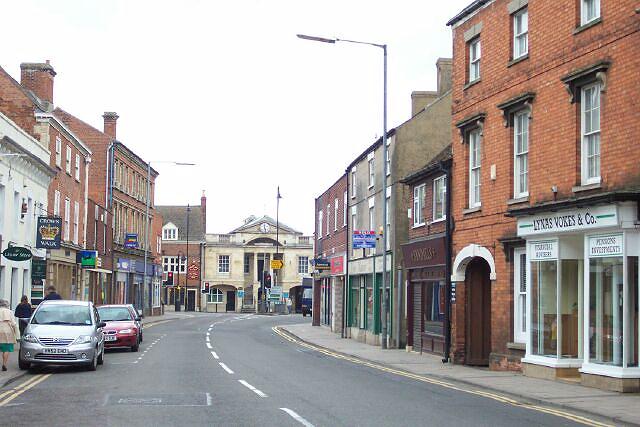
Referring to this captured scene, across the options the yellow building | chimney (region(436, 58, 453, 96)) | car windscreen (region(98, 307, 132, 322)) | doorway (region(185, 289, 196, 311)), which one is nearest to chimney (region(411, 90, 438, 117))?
chimney (region(436, 58, 453, 96))

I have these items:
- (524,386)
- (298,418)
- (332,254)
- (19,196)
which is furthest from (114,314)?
(332,254)

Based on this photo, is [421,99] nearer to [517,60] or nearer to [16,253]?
[517,60]

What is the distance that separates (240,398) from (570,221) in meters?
8.20

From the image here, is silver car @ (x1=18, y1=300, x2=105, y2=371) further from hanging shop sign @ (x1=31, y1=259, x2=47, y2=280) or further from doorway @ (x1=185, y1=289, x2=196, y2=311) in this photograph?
doorway @ (x1=185, y1=289, x2=196, y2=311)

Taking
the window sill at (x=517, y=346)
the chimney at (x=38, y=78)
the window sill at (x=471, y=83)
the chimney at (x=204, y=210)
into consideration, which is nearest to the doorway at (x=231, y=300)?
the chimney at (x=204, y=210)

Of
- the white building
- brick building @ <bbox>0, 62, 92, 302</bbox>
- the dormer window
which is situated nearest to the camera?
the white building

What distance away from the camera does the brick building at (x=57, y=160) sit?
40031 millimetres

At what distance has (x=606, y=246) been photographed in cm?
1808

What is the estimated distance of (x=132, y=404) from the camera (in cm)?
1485

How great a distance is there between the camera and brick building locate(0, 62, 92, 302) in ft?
131

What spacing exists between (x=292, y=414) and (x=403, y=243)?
67.8 ft

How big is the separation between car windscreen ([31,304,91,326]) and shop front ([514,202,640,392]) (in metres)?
11.0

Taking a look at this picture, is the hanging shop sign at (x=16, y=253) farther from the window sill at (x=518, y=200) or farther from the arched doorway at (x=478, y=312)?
the window sill at (x=518, y=200)

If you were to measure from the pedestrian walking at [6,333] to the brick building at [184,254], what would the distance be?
77.1 metres
